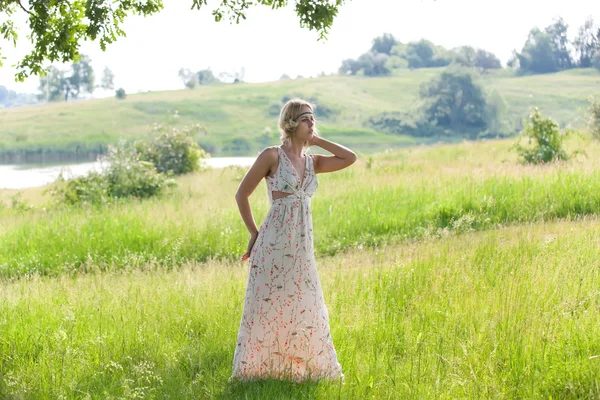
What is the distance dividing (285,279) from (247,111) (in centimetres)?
10007

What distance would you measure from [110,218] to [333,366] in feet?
31.6

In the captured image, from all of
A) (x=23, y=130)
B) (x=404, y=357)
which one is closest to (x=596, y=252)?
(x=404, y=357)

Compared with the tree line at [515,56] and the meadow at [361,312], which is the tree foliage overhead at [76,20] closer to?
the meadow at [361,312]

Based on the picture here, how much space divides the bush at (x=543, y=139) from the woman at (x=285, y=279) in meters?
15.9

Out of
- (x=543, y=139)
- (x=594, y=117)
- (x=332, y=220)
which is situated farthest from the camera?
(x=594, y=117)

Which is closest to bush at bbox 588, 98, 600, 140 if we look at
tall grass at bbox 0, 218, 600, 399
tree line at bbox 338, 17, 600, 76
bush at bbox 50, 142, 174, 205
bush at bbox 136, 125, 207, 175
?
bush at bbox 136, 125, 207, 175

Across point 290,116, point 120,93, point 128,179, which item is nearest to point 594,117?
point 128,179

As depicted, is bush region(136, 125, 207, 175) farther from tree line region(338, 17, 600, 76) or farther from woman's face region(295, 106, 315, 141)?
tree line region(338, 17, 600, 76)

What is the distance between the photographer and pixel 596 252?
8383mm

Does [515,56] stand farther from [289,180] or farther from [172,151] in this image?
[289,180]

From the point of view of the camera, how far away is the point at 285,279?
18.1 ft

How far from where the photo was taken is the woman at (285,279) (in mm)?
5520

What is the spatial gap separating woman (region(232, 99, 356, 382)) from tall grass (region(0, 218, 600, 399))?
0.20m

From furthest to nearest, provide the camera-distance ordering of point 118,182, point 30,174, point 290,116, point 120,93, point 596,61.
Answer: point 120,93 < point 596,61 < point 30,174 < point 118,182 < point 290,116
